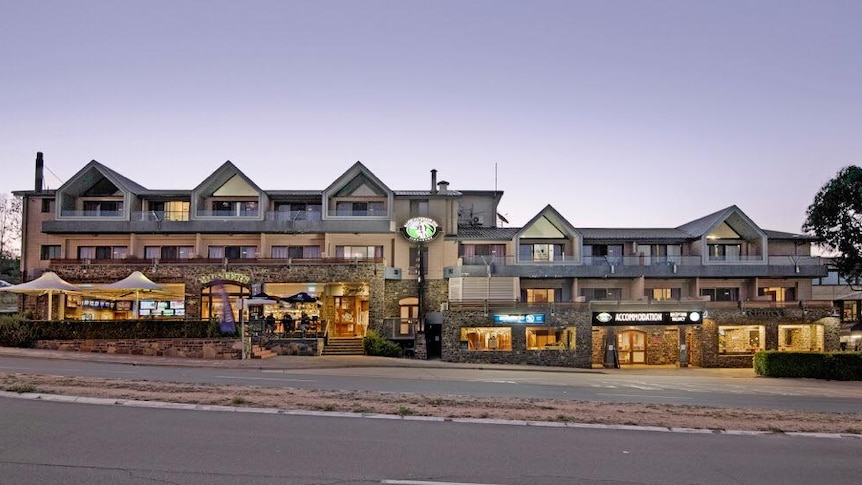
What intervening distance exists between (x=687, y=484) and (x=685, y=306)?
3337 centimetres

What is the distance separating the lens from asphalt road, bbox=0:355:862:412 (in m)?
18.9

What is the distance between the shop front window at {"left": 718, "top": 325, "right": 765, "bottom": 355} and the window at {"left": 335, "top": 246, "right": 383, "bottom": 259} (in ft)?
71.1

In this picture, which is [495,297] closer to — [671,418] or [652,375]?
[652,375]

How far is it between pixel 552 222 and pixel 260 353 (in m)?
23.0

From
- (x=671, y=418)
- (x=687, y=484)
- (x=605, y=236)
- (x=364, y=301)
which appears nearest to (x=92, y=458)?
(x=687, y=484)

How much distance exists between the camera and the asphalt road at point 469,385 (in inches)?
744

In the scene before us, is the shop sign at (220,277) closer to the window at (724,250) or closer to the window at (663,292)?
the window at (663,292)

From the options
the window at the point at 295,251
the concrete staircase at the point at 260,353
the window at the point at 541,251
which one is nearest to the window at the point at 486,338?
the window at the point at 541,251

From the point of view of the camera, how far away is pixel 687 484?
812 centimetres

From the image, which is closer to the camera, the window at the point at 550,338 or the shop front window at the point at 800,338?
the window at the point at 550,338

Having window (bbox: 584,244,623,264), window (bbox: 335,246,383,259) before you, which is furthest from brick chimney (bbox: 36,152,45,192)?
window (bbox: 584,244,623,264)

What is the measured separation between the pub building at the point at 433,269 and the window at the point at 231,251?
0.13 m

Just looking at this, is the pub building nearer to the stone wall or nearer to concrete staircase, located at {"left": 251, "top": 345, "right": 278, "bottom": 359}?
concrete staircase, located at {"left": 251, "top": 345, "right": 278, "bottom": 359}

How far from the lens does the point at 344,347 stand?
35.0 m
